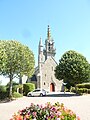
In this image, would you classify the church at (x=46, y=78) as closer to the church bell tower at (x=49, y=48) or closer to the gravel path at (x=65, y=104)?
the church bell tower at (x=49, y=48)

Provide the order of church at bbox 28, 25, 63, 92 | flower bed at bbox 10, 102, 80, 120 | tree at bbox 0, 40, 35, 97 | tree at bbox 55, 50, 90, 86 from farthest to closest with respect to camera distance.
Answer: church at bbox 28, 25, 63, 92
tree at bbox 55, 50, 90, 86
tree at bbox 0, 40, 35, 97
flower bed at bbox 10, 102, 80, 120

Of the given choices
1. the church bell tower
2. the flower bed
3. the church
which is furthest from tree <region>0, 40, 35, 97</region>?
the church bell tower

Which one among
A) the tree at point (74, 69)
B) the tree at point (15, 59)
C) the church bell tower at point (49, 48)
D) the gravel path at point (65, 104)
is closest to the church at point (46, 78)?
the church bell tower at point (49, 48)

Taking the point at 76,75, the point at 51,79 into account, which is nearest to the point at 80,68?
the point at 76,75

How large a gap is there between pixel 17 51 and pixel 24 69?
2.78 metres

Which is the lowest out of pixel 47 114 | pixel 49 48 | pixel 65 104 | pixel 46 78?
pixel 65 104

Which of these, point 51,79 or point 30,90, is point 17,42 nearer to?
point 30,90

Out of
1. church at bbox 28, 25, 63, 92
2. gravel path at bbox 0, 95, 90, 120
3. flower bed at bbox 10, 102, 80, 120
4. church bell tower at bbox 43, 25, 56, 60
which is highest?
church bell tower at bbox 43, 25, 56, 60

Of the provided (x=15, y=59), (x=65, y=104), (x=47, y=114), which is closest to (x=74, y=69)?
(x=15, y=59)

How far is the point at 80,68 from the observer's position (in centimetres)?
3997

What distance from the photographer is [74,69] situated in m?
39.8

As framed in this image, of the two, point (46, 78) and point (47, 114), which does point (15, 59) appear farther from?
point (46, 78)

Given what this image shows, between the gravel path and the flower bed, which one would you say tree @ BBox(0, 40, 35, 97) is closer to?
the gravel path

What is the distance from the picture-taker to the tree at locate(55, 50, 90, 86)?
1570 inches
